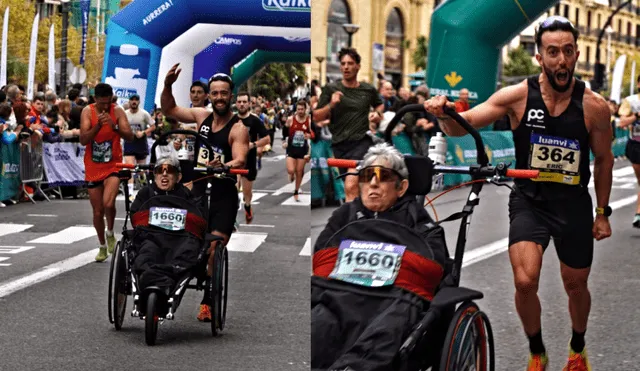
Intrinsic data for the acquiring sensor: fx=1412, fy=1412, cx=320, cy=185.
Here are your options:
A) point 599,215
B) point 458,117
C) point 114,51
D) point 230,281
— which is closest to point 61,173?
point 230,281

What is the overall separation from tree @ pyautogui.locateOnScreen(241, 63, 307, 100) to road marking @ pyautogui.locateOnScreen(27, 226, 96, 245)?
18.7ft

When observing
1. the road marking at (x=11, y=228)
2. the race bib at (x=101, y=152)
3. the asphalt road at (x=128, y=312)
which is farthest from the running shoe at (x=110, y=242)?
the road marking at (x=11, y=228)

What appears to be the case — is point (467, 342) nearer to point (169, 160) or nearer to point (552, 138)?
point (552, 138)

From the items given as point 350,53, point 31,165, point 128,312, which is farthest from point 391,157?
point 31,165

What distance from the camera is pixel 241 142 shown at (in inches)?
261

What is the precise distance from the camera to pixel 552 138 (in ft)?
15.9

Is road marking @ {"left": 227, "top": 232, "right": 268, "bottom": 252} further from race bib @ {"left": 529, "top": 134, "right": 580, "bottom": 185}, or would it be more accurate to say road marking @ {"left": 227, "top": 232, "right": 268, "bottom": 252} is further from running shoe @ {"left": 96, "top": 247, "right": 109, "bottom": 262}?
race bib @ {"left": 529, "top": 134, "right": 580, "bottom": 185}

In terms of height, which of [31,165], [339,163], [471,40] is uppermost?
[471,40]

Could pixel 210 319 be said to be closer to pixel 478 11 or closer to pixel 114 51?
pixel 114 51

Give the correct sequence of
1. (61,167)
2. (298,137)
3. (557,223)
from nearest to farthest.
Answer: (557,223) < (298,137) < (61,167)

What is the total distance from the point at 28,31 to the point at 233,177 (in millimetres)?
4765

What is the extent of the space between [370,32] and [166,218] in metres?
2.25

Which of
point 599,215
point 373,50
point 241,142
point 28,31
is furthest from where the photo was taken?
point 373,50

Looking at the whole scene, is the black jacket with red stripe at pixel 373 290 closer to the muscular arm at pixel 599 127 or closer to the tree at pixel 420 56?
the muscular arm at pixel 599 127
